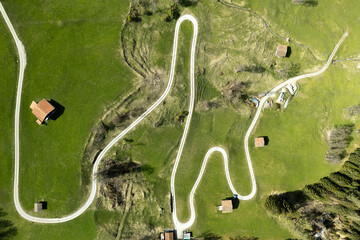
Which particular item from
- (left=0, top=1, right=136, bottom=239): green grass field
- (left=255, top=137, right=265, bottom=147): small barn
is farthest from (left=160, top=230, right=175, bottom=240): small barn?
(left=255, top=137, right=265, bottom=147): small barn

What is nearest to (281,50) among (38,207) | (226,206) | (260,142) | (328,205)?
(260,142)

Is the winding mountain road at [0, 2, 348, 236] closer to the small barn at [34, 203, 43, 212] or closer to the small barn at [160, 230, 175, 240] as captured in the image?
the small barn at [160, 230, 175, 240]

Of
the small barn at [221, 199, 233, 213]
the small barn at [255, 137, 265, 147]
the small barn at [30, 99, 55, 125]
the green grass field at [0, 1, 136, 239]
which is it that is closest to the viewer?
the small barn at [30, 99, 55, 125]

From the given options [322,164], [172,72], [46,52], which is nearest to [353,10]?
[322,164]

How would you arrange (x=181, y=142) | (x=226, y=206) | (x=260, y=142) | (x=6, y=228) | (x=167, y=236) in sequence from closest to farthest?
1. (x=6, y=228)
2. (x=167, y=236)
3. (x=226, y=206)
4. (x=181, y=142)
5. (x=260, y=142)

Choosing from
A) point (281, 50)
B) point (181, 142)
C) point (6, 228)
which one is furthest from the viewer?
point (281, 50)

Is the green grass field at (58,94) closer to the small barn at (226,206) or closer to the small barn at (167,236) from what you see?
the small barn at (167,236)

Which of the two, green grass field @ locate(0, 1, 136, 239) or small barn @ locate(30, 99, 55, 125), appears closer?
small barn @ locate(30, 99, 55, 125)

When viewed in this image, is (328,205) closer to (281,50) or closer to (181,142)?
(181,142)

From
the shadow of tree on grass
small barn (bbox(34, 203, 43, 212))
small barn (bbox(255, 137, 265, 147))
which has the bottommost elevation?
the shadow of tree on grass

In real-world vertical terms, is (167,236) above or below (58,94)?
below
